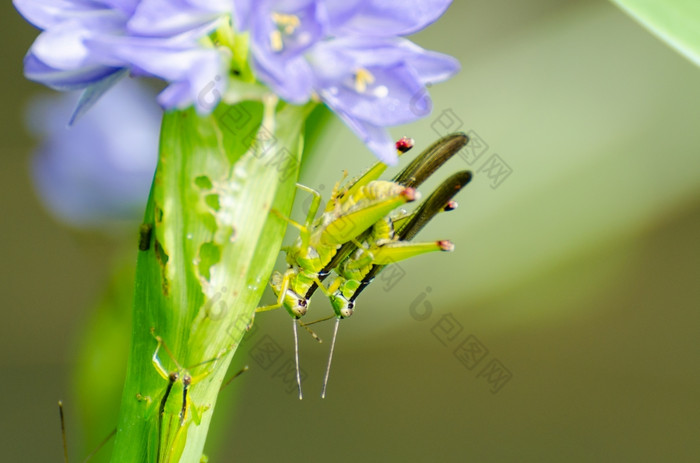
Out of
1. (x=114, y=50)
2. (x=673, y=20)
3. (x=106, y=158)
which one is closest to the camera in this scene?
(x=114, y=50)

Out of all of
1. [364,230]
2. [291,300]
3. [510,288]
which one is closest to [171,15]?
[364,230]

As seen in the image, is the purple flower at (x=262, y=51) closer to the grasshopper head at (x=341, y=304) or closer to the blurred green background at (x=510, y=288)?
the grasshopper head at (x=341, y=304)

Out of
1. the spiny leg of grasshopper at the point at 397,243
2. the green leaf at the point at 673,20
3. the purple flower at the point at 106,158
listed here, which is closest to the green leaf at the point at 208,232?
the spiny leg of grasshopper at the point at 397,243

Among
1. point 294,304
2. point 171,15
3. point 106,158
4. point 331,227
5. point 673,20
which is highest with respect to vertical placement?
point 673,20

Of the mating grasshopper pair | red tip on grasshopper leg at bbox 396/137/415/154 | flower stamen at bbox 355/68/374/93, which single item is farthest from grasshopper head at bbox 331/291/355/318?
flower stamen at bbox 355/68/374/93

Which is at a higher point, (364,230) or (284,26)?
(284,26)

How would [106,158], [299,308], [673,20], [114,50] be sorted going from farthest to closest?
1. [106,158]
2. [299,308]
3. [673,20]
4. [114,50]

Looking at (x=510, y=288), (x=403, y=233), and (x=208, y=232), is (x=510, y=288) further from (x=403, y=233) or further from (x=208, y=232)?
(x=208, y=232)

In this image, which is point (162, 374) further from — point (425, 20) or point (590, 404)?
point (590, 404)
